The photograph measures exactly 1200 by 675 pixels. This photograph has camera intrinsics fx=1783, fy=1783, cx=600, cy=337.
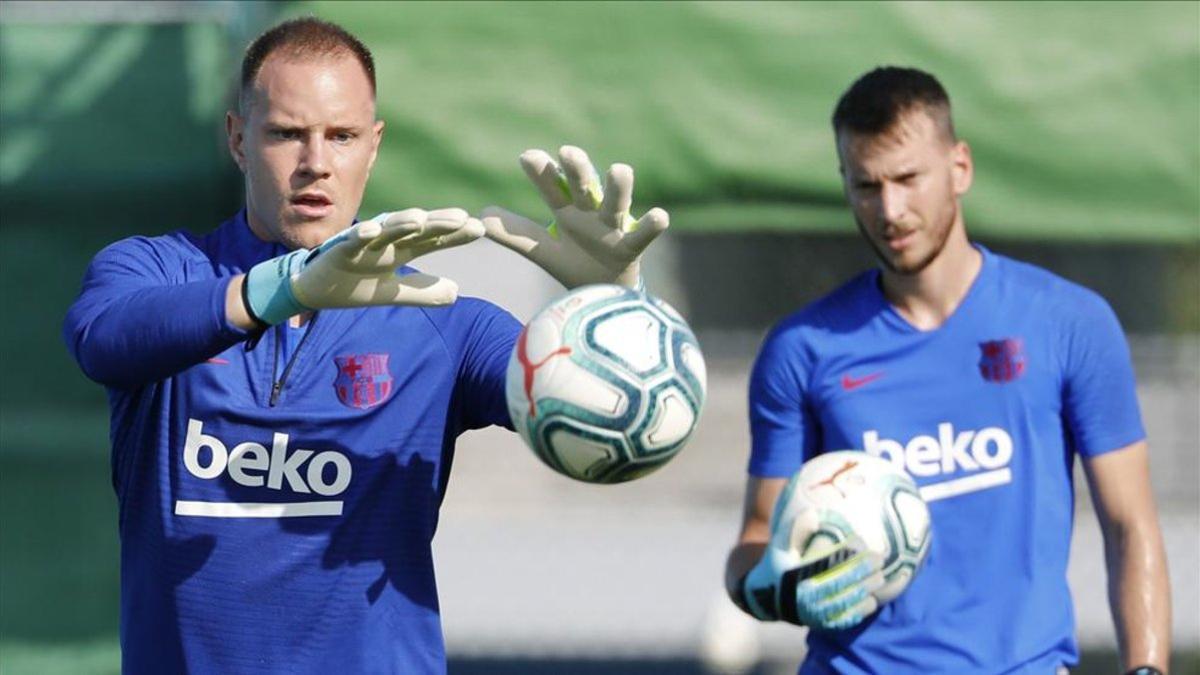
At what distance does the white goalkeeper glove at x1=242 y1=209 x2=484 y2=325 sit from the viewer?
257 cm

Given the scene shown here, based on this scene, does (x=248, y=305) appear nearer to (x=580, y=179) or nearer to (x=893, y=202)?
(x=580, y=179)

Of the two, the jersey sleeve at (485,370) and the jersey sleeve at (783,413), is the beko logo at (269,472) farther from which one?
the jersey sleeve at (783,413)

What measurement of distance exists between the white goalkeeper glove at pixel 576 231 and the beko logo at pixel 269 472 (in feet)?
1.54

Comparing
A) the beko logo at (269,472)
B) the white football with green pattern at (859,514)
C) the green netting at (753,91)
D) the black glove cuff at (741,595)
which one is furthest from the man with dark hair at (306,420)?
the green netting at (753,91)

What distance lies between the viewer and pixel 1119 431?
3.64 meters

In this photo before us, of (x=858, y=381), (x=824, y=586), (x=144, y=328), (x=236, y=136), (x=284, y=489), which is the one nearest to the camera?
(x=144, y=328)

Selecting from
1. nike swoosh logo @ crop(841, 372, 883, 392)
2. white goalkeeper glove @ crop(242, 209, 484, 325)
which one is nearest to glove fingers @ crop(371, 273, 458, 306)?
white goalkeeper glove @ crop(242, 209, 484, 325)

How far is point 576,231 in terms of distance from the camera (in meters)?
2.95

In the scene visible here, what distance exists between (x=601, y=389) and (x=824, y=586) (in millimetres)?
788

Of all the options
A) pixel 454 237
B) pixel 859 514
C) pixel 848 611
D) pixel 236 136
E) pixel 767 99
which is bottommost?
pixel 848 611

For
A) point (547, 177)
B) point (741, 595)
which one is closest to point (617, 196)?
point (547, 177)

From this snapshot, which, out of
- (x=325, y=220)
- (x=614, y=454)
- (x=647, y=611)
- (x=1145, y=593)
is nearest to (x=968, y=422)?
(x=1145, y=593)

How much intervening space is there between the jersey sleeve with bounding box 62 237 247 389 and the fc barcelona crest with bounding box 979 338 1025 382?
1699 millimetres

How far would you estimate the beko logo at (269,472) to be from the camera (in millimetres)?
2900
